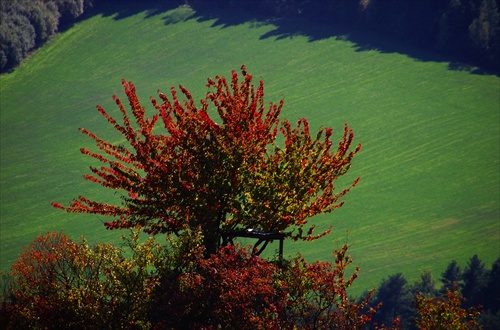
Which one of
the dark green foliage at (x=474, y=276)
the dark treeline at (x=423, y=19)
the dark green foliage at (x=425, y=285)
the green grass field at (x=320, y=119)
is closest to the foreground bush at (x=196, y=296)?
the green grass field at (x=320, y=119)

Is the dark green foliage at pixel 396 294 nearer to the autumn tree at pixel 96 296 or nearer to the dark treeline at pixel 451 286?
the dark treeline at pixel 451 286

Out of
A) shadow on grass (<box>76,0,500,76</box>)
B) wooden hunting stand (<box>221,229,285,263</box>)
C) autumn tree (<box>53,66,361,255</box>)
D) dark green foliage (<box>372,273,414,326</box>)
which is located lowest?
dark green foliage (<box>372,273,414,326</box>)

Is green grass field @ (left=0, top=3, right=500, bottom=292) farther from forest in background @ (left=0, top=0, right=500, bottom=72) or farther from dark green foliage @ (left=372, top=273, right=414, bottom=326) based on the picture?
forest in background @ (left=0, top=0, right=500, bottom=72)

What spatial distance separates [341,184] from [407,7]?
40.7 m

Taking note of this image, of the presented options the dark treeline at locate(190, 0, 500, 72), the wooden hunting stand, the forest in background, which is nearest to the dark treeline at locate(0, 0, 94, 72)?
the forest in background

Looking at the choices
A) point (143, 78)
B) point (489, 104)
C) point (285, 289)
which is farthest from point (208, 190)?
point (143, 78)

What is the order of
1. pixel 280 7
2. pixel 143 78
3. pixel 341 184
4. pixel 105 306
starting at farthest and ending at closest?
pixel 280 7
pixel 143 78
pixel 341 184
pixel 105 306

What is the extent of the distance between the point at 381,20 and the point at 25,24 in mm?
55880

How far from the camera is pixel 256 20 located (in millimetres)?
132625

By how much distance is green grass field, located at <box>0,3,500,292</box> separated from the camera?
8138 cm

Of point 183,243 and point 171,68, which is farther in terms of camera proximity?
point 171,68

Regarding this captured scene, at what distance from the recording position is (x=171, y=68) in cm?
12331

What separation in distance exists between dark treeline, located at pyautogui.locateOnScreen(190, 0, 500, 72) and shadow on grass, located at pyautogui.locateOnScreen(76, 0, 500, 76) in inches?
28.3

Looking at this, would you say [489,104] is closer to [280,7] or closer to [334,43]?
[334,43]
